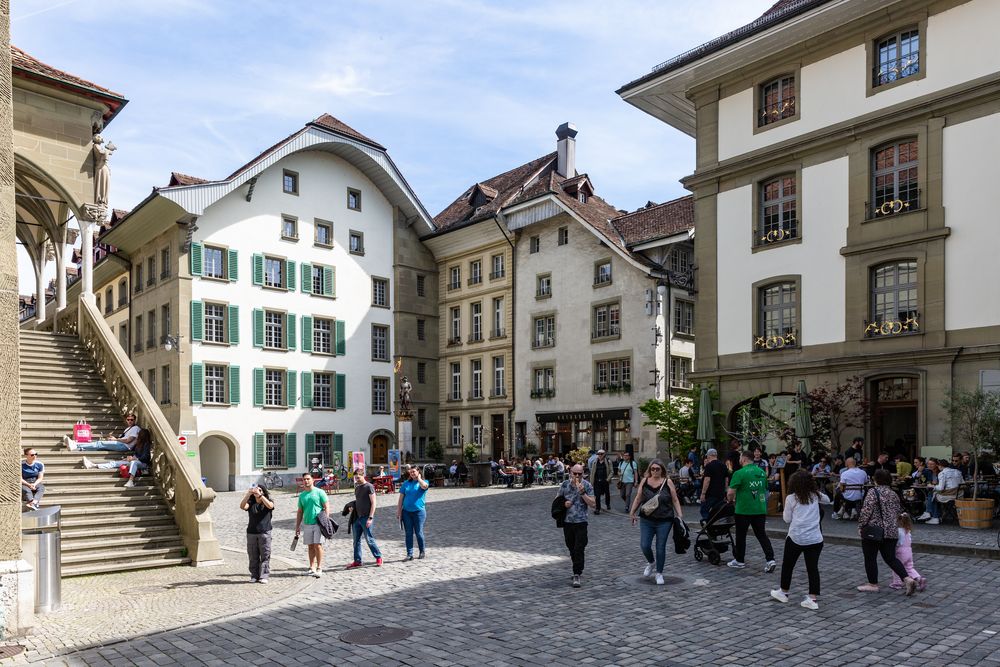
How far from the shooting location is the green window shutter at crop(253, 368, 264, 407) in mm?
39844

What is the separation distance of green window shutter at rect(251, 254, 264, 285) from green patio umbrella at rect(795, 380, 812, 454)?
85.6 ft

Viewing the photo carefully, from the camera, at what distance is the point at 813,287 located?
24484 mm

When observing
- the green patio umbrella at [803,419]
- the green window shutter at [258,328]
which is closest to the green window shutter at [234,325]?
the green window shutter at [258,328]

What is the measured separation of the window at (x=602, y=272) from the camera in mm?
38875

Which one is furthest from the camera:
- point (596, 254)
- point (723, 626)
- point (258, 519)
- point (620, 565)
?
point (596, 254)

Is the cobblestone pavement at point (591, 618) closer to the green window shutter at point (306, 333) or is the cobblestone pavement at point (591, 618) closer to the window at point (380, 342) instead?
the green window shutter at point (306, 333)

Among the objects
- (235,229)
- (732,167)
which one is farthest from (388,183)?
(732,167)

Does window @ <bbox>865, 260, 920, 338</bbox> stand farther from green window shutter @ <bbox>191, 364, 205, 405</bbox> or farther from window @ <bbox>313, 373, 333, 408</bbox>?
green window shutter @ <bbox>191, 364, 205, 405</bbox>

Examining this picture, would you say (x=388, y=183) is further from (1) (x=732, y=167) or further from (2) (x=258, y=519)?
(2) (x=258, y=519)

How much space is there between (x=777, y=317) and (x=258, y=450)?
24.7 m

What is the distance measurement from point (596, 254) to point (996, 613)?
100 feet

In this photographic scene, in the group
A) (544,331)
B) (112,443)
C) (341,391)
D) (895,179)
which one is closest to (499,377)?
(544,331)

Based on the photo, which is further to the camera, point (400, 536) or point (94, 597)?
point (400, 536)

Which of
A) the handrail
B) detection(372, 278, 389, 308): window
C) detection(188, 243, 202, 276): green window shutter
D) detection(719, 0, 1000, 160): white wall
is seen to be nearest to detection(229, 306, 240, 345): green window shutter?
detection(188, 243, 202, 276): green window shutter
